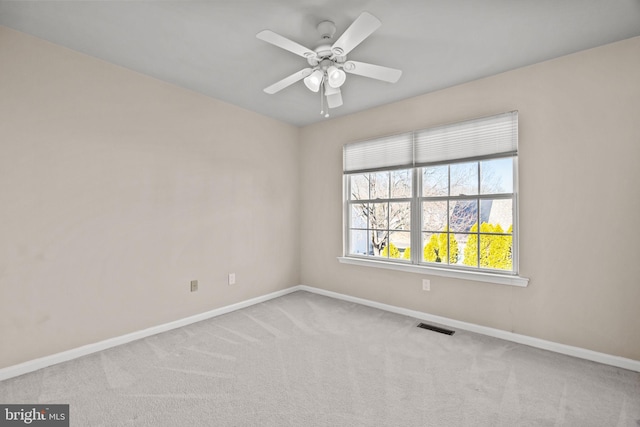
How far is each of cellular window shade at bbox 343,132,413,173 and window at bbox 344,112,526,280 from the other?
1 centimetres

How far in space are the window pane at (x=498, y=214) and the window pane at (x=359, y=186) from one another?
143 centimetres

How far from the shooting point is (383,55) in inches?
96.0

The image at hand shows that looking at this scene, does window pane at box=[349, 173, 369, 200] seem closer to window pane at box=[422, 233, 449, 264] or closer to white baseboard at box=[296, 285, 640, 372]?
window pane at box=[422, 233, 449, 264]

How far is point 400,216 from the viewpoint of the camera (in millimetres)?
3605

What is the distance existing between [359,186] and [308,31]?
7.21ft

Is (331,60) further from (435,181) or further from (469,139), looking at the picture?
(435,181)

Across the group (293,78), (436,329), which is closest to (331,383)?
(436,329)

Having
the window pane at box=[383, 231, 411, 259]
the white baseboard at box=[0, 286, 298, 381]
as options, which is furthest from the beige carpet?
the window pane at box=[383, 231, 411, 259]

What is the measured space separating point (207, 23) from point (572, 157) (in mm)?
3095

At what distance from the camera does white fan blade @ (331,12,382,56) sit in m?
1.64

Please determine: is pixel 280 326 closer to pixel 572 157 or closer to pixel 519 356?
pixel 519 356

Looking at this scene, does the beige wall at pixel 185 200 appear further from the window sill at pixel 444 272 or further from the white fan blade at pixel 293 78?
the white fan blade at pixel 293 78

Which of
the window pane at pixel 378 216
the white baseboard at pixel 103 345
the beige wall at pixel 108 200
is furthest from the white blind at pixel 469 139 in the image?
the white baseboard at pixel 103 345

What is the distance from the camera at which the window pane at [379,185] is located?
12.2ft
